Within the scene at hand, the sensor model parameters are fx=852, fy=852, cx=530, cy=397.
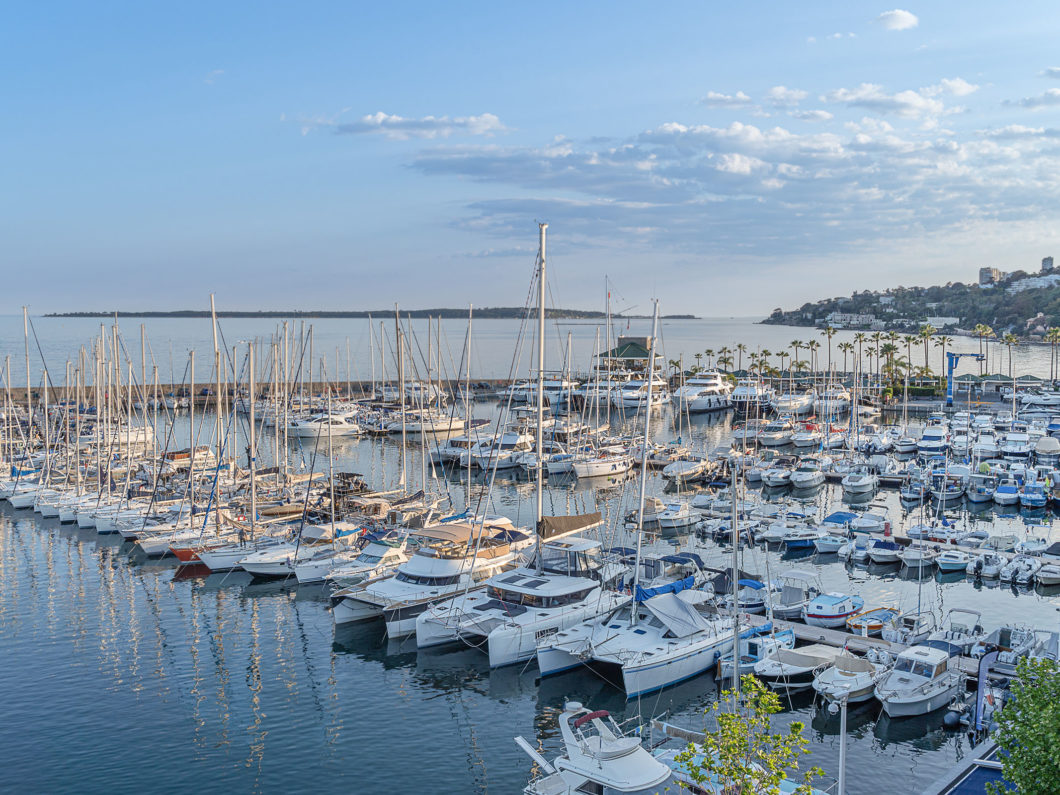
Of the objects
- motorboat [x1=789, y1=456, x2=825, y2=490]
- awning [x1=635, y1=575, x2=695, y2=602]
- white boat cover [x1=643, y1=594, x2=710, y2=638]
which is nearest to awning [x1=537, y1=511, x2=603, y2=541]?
awning [x1=635, y1=575, x2=695, y2=602]

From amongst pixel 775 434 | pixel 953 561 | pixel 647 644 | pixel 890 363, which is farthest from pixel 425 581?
pixel 890 363

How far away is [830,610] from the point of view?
33.5 m

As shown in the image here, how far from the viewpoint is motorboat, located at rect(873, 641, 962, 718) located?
86.2ft

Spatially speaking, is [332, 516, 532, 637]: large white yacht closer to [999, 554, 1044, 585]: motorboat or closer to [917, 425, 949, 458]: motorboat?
[999, 554, 1044, 585]: motorboat

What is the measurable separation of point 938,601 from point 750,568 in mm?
8971

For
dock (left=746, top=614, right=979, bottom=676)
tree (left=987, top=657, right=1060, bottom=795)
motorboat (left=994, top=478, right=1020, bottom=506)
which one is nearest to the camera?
tree (left=987, top=657, right=1060, bottom=795)

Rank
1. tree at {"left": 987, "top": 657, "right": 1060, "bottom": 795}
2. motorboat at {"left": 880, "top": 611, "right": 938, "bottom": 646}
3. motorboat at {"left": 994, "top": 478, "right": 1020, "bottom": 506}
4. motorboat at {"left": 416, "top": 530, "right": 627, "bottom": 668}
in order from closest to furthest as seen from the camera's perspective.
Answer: tree at {"left": 987, "top": 657, "right": 1060, "bottom": 795} < motorboat at {"left": 880, "top": 611, "right": 938, "bottom": 646} < motorboat at {"left": 416, "top": 530, "right": 627, "bottom": 668} < motorboat at {"left": 994, "top": 478, "right": 1020, "bottom": 506}

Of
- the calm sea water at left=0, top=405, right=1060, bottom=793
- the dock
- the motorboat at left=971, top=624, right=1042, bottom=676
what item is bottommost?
the calm sea water at left=0, top=405, right=1060, bottom=793

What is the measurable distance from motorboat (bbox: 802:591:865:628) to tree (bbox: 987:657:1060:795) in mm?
17772

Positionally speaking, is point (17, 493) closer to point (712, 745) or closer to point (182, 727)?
point (182, 727)

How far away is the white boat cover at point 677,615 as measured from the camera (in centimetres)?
2934

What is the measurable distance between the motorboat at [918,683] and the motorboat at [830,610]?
17.3 ft

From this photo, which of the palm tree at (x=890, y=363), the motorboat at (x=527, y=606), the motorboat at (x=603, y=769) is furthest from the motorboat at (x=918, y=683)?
the palm tree at (x=890, y=363)

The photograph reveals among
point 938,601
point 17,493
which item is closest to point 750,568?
point 938,601
